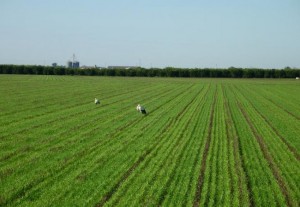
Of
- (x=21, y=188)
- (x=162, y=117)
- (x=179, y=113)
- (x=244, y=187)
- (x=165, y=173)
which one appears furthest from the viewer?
(x=179, y=113)

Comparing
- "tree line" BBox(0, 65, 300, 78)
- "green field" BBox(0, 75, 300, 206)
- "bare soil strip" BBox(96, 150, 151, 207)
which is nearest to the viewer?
"bare soil strip" BBox(96, 150, 151, 207)

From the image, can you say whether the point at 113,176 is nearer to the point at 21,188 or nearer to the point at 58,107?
the point at 21,188

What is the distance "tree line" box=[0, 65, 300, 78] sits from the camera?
385ft

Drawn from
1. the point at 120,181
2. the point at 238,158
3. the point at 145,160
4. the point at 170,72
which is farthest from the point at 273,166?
the point at 170,72

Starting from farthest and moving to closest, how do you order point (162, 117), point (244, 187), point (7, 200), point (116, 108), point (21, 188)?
1. point (116, 108)
2. point (162, 117)
3. point (244, 187)
4. point (21, 188)
5. point (7, 200)

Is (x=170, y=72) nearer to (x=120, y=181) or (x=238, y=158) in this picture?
(x=238, y=158)

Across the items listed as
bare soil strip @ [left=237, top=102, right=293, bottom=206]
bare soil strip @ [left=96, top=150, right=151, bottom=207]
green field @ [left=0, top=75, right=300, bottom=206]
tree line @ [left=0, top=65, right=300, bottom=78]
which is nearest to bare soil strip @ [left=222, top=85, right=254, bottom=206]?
green field @ [left=0, top=75, right=300, bottom=206]

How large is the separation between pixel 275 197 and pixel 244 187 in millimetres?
1066

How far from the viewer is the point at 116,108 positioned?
1219 inches

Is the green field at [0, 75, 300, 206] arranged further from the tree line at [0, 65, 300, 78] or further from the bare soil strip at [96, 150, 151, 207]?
the tree line at [0, 65, 300, 78]

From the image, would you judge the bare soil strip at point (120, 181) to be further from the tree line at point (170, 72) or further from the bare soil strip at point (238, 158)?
the tree line at point (170, 72)

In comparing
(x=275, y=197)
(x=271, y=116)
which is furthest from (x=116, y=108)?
(x=275, y=197)

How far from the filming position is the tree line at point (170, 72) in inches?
4621

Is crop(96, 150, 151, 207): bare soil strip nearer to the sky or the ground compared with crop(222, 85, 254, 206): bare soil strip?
nearer to the ground
